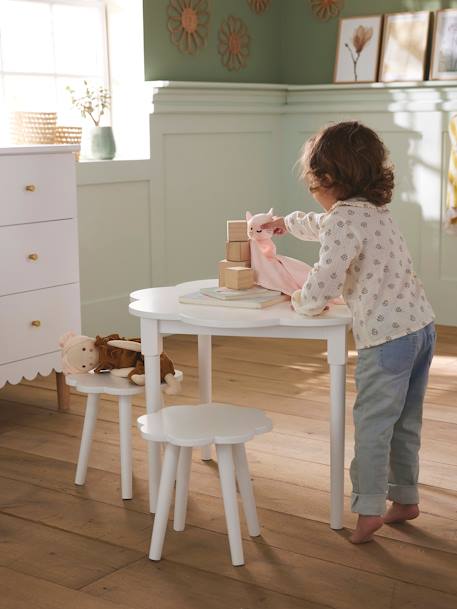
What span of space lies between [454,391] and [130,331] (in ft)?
5.54

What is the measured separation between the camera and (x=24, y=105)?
4.37m

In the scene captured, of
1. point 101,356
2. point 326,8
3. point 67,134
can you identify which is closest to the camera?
point 101,356

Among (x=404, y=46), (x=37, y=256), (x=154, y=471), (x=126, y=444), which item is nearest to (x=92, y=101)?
(x=37, y=256)

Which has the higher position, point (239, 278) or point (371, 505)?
point (239, 278)

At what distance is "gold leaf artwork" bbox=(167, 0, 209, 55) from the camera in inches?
186

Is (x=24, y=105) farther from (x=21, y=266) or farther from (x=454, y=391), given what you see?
(x=454, y=391)

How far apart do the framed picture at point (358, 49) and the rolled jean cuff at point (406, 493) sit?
3.12 m

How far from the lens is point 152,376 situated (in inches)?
97.8

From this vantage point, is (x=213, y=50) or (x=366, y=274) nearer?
(x=366, y=274)

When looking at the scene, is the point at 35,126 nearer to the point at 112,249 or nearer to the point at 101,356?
the point at 112,249

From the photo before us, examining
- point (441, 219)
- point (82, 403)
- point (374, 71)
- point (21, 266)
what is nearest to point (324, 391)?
point (82, 403)

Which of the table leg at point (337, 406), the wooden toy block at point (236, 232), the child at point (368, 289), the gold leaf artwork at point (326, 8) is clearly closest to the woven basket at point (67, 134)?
the gold leaf artwork at point (326, 8)

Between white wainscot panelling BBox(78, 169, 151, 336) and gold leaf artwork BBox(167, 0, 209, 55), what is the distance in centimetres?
74

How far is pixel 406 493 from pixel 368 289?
23.1 inches
